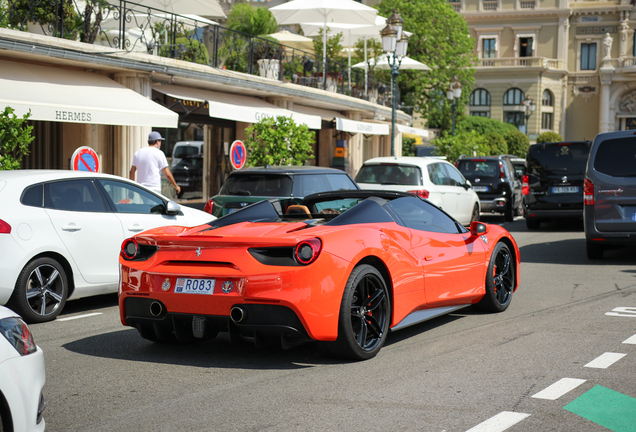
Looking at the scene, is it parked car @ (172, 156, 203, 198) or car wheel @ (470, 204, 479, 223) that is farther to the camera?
parked car @ (172, 156, 203, 198)

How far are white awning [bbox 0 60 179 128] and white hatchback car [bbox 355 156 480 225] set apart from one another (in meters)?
4.07

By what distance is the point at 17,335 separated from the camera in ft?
11.7

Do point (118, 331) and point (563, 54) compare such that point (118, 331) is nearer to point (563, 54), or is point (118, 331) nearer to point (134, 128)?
point (134, 128)

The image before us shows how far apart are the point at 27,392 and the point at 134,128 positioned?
14.4 metres

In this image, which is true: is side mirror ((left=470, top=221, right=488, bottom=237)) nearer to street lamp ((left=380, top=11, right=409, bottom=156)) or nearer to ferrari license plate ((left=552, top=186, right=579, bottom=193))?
ferrari license plate ((left=552, top=186, right=579, bottom=193))

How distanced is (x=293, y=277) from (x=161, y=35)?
1444 centimetres

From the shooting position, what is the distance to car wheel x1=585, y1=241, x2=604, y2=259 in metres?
12.3

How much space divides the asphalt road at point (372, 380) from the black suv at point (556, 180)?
9.40 metres

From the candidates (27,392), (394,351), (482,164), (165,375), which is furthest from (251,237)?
(482,164)

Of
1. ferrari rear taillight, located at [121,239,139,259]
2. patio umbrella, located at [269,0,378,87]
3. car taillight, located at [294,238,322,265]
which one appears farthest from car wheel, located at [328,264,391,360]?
patio umbrella, located at [269,0,378,87]

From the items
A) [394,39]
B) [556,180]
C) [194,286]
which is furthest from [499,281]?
Result: [394,39]

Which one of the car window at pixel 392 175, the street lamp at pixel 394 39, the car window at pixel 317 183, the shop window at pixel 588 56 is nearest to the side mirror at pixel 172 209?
the car window at pixel 317 183

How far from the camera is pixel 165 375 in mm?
5461

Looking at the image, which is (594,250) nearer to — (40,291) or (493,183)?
(40,291)
